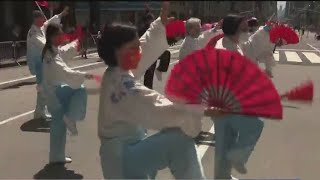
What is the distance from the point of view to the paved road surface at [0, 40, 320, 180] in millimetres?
5453

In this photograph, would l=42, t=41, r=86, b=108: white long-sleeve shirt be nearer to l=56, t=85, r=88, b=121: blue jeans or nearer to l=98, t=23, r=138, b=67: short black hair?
l=56, t=85, r=88, b=121: blue jeans

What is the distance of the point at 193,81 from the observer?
3.34 meters

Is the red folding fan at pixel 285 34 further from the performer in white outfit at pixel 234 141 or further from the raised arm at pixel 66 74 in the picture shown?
the performer in white outfit at pixel 234 141

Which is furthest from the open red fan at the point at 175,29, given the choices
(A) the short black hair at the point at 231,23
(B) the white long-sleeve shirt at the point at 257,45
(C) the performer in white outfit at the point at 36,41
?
(C) the performer in white outfit at the point at 36,41

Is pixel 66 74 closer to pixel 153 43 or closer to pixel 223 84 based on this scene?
pixel 153 43

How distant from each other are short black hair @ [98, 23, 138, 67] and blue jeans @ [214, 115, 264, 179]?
122cm

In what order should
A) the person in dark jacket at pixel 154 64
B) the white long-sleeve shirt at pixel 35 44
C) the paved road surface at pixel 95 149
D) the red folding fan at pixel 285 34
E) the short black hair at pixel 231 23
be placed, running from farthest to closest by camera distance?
the white long-sleeve shirt at pixel 35 44
the red folding fan at pixel 285 34
the person in dark jacket at pixel 154 64
the paved road surface at pixel 95 149
the short black hair at pixel 231 23

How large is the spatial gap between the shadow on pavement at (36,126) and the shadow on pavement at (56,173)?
2.10 m

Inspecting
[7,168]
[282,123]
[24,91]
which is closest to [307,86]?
[7,168]

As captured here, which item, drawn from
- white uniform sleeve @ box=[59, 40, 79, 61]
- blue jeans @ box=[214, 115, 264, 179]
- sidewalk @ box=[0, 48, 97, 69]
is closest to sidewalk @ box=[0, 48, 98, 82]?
sidewalk @ box=[0, 48, 97, 69]

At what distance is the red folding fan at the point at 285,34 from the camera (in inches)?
345

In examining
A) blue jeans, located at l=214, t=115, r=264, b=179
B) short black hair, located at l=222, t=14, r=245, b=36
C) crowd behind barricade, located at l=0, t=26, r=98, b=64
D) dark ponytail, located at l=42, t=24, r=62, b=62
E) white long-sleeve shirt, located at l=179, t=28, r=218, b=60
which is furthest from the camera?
crowd behind barricade, located at l=0, t=26, r=98, b=64

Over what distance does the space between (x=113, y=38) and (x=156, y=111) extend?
52 cm

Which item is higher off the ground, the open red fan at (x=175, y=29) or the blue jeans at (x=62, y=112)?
the open red fan at (x=175, y=29)
